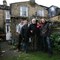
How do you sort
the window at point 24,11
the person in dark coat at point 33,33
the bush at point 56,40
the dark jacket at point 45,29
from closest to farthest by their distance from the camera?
the dark jacket at point 45,29
the person in dark coat at point 33,33
the bush at point 56,40
the window at point 24,11

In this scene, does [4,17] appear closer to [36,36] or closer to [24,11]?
[24,11]

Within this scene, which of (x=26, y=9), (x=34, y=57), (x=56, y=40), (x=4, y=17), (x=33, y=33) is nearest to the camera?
(x=34, y=57)

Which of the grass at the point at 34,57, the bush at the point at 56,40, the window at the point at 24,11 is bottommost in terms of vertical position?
the grass at the point at 34,57

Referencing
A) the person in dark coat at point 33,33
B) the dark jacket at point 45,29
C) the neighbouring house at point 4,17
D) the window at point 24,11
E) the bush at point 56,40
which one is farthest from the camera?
the neighbouring house at point 4,17

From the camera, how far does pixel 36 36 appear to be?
13.5 m

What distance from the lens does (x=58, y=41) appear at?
14.3 meters

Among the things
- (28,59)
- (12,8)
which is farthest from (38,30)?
(12,8)

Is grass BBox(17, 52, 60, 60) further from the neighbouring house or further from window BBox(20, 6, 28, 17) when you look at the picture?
the neighbouring house

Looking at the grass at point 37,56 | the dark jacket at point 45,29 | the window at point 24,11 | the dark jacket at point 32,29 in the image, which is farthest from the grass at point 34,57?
the window at point 24,11

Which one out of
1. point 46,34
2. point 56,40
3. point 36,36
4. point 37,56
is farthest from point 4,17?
point 37,56

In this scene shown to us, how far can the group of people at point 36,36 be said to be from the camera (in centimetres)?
1234

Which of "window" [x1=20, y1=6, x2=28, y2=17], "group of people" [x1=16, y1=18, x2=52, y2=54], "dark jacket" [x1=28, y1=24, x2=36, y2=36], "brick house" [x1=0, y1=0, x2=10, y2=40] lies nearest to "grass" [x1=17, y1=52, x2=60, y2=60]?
"group of people" [x1=16, y1=18, x2=52, y2=54]

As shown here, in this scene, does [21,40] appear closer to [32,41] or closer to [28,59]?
[32,41]

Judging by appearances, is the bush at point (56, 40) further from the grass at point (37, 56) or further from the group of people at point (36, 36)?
the grass at point (37, 56)
